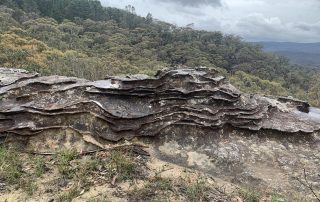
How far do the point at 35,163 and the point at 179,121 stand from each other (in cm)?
276

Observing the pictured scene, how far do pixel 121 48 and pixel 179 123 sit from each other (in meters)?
49.6

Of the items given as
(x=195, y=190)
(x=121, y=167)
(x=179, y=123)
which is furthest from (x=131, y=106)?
(x=195, y=190)

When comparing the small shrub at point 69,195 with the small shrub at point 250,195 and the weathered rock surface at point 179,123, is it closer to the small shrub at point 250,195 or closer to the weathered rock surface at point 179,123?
the weathered rock surface at point 179,123

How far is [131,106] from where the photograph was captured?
779 cm

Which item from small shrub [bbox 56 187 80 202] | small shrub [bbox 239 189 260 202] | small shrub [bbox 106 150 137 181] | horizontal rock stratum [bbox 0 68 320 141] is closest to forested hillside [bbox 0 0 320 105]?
horizontal rock stratum [bbox 0 68 320 141]

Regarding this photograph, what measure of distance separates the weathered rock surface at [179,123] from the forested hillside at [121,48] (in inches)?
771

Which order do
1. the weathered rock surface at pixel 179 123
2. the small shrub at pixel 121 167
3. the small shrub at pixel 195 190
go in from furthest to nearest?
the weathered rock surface at pixel 179 123
the small shrub at pixel 121 167
the small shrub at pixel 195 190

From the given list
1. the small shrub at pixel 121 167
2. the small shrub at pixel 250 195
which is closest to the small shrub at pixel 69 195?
the small shrub at pixel 121 167

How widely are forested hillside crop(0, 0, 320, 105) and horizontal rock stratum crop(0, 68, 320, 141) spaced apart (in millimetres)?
19251

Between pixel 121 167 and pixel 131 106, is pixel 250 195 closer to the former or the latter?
pixel 121 167

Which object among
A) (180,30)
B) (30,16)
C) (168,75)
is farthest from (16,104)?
(180,30)

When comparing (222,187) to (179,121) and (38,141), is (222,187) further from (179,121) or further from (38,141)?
(38,141)

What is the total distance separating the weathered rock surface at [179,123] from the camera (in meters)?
7.23

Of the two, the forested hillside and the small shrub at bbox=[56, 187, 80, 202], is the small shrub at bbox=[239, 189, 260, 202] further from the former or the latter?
the forested hillside
